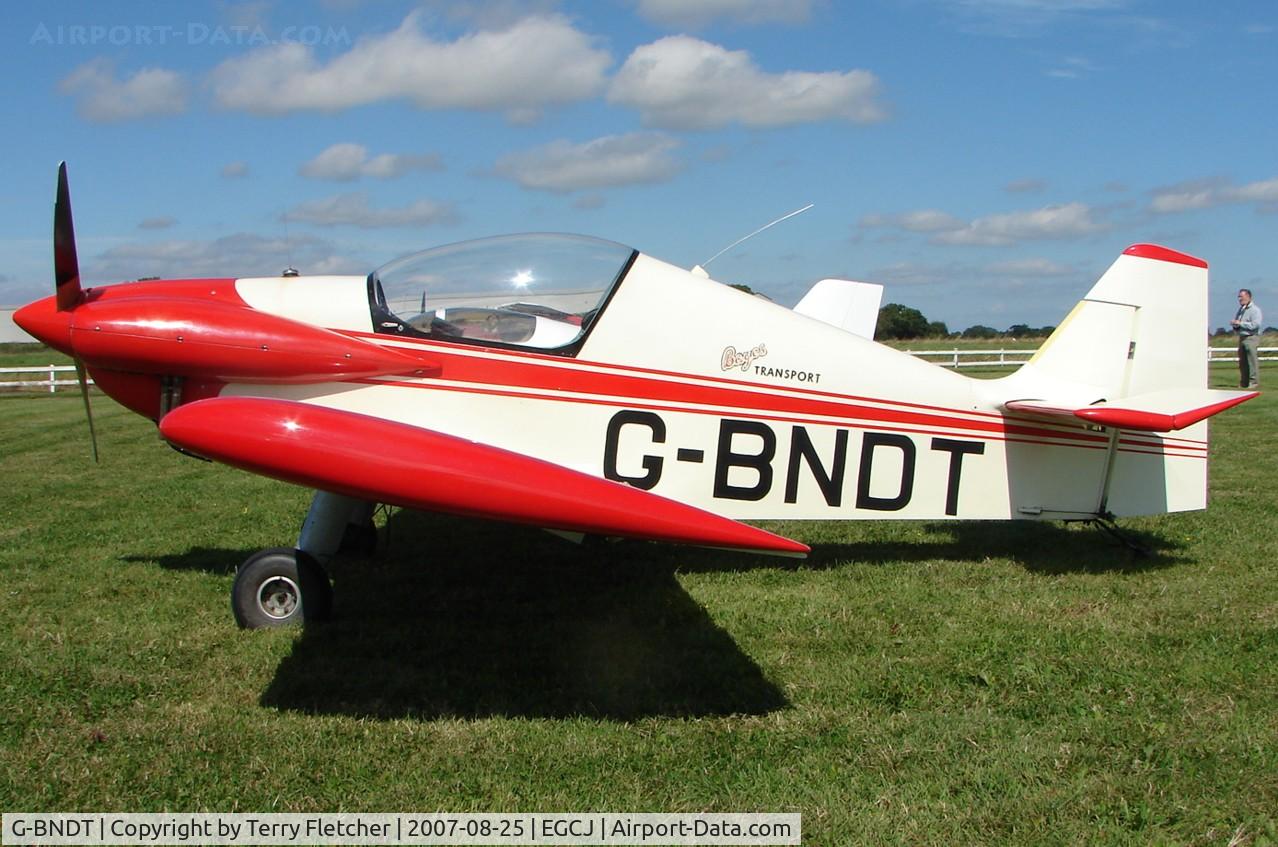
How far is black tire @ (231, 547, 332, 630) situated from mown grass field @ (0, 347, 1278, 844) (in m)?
0.14

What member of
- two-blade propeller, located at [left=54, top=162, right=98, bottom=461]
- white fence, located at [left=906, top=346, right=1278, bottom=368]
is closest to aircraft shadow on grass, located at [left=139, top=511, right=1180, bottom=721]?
two-blade propeller, located at [left=54, top=162, right=98, bottom=461]

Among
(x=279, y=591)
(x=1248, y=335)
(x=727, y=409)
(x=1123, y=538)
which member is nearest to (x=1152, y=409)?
(x=1123, y=538)

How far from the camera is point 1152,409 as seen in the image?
18.6 ft

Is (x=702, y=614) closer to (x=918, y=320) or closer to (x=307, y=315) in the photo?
(x=307, y=315)

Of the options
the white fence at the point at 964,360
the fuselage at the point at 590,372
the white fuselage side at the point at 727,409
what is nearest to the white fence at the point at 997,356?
the white fence at the point at 964,360

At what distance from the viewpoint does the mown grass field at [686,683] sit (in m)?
3.48

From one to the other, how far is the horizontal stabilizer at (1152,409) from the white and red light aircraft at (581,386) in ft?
0.05

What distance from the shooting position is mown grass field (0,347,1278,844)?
3484 millimetres

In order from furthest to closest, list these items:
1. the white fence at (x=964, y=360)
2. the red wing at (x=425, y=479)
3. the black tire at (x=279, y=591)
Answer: the white fence at (x=964, y=360) < the black tire at (x=279, y=591) < the red wing at (x=425, y=479)

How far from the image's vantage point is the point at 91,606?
569cm

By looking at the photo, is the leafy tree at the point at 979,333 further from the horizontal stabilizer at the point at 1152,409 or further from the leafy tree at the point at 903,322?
the horizontal stabilizer at the point at 1152,409

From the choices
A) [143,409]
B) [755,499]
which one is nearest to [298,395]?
[143,409]

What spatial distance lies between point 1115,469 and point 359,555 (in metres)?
5.13

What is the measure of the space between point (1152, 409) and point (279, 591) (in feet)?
16.7
